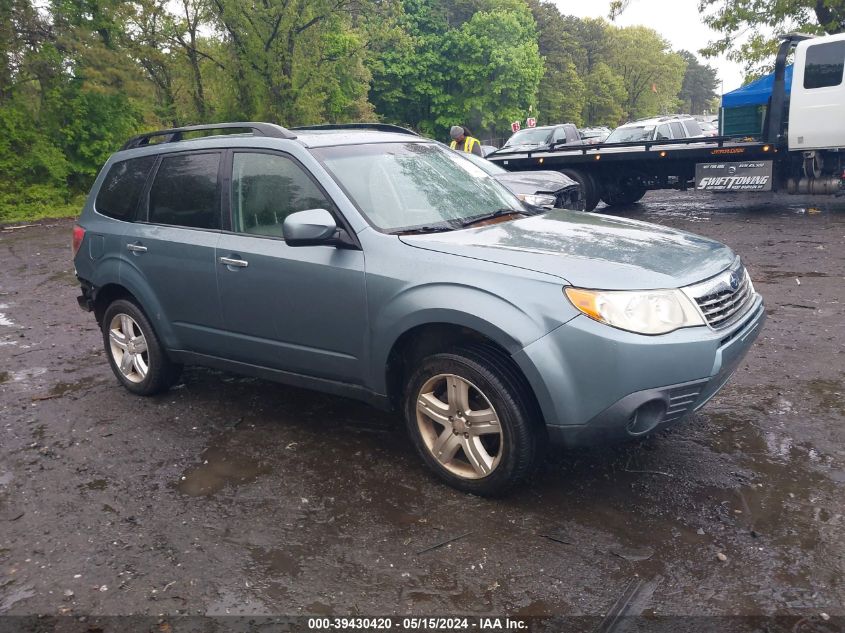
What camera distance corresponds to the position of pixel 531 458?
3.42 m

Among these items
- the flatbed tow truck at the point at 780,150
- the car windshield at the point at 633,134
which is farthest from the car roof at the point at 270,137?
the car windshield at the point at 633,134

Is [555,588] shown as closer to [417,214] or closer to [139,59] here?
[417,214]

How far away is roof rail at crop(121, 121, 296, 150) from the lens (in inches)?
173

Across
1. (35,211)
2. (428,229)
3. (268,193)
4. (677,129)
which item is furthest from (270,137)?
(35,211)

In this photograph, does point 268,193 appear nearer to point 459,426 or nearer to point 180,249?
point 180,249

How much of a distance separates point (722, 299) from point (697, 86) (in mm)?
123130

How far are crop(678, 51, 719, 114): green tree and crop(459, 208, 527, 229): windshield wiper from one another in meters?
118

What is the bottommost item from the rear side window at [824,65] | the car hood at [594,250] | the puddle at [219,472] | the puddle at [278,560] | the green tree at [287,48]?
the puddle at [278,560]

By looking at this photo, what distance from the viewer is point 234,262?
170 inches

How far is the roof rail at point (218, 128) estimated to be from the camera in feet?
14.4

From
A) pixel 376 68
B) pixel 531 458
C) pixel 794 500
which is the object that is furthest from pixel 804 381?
pixel 376 68

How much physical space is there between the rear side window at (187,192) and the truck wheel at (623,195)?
36.0ft

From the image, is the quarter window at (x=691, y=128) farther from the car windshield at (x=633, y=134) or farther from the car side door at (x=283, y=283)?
the car side door at (x=283, y=283)

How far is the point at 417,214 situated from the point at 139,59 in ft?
72.6
